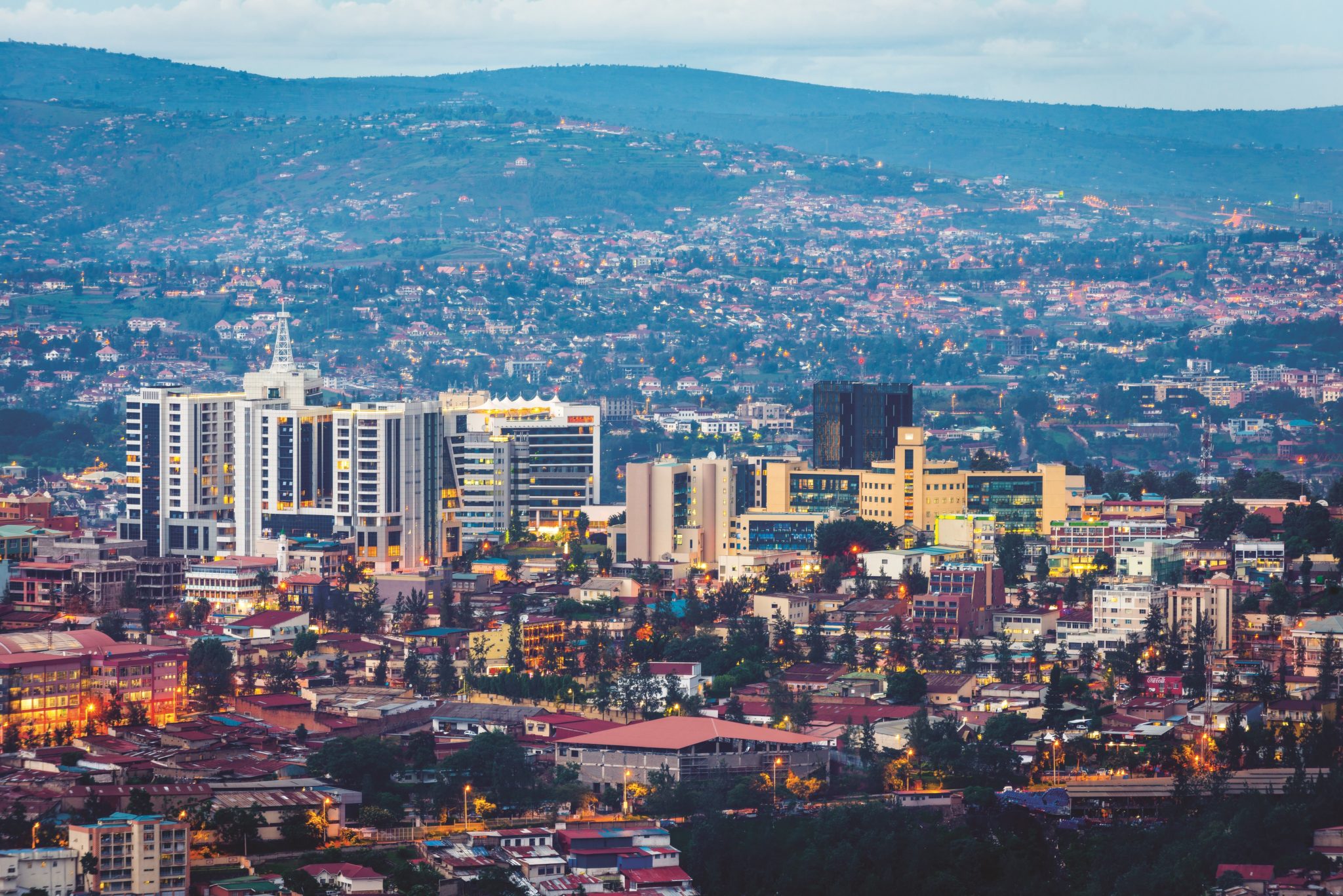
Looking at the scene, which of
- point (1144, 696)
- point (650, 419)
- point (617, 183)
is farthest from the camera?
point (617, 183)

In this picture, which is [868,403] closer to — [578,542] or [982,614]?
[578,542]

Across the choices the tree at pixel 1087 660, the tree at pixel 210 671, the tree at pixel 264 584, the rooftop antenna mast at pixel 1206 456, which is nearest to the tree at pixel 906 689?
the tree at pixel 1087 660

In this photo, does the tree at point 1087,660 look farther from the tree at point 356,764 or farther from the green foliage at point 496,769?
the tree at point 356,764

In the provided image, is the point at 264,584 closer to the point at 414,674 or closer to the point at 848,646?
the point at 414,674

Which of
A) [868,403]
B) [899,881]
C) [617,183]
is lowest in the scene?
[899,881]

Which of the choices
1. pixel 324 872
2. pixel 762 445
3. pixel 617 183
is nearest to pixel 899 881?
pixel 324 872

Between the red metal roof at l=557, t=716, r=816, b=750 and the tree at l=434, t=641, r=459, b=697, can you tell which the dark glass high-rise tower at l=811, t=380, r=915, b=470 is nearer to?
the tree at l=434, t=641, r=459, b=697
